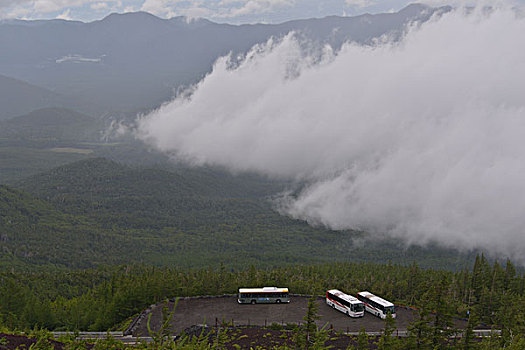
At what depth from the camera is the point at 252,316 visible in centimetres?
8544

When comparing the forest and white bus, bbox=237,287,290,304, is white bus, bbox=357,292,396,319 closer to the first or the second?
the forest

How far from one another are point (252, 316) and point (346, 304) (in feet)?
58.3

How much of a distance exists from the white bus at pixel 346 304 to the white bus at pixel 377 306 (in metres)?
2.01

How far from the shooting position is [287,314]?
284ft

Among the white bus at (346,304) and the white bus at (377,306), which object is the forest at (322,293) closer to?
the white bus at (377,306)

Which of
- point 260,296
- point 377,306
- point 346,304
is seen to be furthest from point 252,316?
point 377,306

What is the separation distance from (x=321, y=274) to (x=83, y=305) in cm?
6921

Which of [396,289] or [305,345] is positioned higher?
[305,345]

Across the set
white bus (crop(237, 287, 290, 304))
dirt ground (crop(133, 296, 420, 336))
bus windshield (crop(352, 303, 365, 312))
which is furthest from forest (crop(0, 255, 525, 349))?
white bus (crop(237, 287, 290, 304))

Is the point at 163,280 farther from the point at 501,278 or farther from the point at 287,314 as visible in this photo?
the point at 501,278

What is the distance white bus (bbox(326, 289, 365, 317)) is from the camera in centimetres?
8469

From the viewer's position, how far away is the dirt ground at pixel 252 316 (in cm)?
8121

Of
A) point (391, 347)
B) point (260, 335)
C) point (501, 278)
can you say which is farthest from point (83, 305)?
point (501, 278)

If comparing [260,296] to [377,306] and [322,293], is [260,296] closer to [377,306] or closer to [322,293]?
[322,293]
